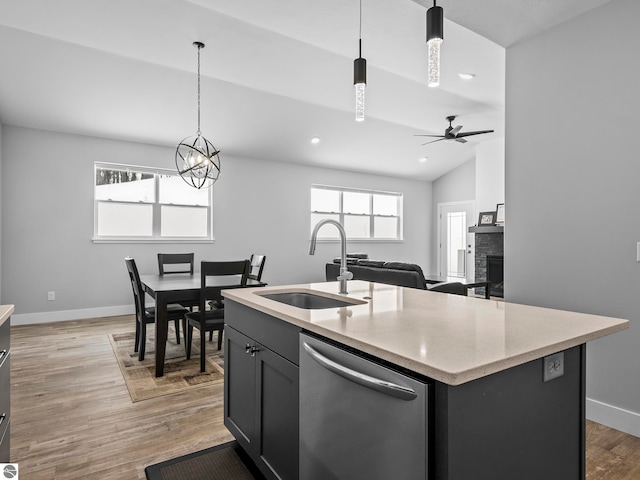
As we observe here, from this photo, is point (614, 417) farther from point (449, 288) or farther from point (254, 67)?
point (254, 67)

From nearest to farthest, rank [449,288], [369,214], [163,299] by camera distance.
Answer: [163,299] → [449,288] → [369,214]

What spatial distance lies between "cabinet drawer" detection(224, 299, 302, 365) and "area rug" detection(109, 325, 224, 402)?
4.17 feet

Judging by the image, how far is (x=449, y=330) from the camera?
122 centimetres

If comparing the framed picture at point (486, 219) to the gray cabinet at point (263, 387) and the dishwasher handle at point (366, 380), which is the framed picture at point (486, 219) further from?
the dishwasher handle at point (366, 380)

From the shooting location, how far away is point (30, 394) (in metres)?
2.81

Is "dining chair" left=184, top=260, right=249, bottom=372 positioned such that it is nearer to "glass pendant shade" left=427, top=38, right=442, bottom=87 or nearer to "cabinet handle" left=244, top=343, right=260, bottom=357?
"cabinet handle" left=244, top=343, right=260, bottom=357

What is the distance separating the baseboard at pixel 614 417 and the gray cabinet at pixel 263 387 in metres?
2.08

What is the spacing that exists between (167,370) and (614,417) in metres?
3.26

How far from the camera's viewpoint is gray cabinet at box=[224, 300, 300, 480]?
149 cm

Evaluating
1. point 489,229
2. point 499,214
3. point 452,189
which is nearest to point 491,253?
point 489,229

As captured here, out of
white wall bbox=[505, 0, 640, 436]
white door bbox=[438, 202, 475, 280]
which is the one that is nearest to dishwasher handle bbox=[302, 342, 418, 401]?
white wall bbox=[505, 0, 640, 436]

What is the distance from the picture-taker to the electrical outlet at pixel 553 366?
1.10 metres

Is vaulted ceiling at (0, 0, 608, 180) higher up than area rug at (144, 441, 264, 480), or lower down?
higher up

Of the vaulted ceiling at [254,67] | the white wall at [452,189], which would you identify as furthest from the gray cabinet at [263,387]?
the white wall at [452,189]
